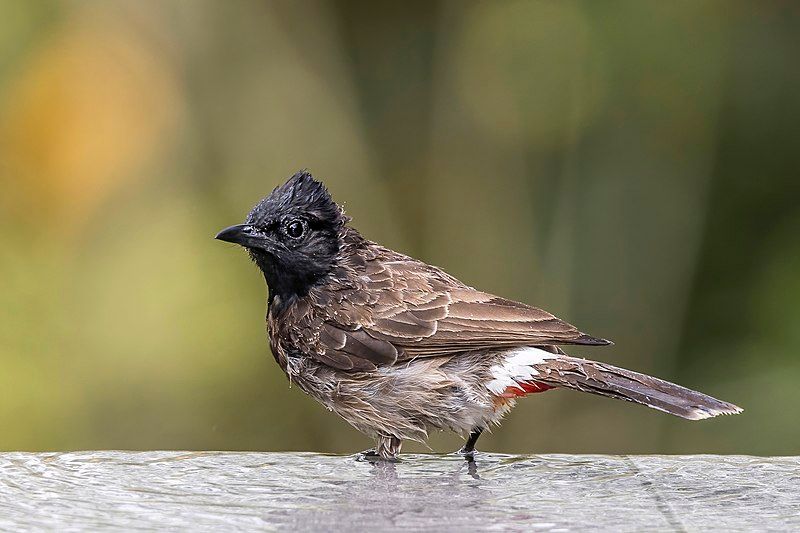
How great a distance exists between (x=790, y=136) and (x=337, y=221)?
10.8ft

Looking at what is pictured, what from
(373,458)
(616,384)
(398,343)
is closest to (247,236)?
(398,343)

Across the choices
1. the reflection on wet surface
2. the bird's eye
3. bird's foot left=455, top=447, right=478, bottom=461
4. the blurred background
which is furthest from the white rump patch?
the blurred background

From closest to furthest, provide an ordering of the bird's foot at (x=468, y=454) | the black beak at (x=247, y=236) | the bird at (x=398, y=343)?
the bird's foot at (x=468, y=454)
the bird at (x=398, y=343)
the black beak at (x=247, y=236)

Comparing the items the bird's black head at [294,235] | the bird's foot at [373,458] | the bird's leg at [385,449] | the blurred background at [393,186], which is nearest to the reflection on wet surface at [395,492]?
the bird's foot at [373,458]

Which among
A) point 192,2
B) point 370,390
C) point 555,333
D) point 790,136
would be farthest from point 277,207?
point 790,136

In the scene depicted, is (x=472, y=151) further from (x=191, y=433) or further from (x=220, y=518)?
(x=220, y=518)

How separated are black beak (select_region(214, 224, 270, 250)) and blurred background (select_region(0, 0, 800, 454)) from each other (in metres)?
2.01

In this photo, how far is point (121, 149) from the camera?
7.46 m

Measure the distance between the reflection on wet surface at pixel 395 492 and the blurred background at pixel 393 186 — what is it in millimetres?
2702

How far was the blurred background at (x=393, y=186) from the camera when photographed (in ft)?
23.9

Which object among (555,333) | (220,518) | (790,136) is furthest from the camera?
(790,136)

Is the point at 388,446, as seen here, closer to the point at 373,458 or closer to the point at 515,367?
the point at 373,458

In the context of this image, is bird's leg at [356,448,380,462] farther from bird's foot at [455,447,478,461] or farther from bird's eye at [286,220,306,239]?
bird's eye at [286,220,306,239]

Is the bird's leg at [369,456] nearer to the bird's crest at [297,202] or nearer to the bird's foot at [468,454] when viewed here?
the bird's foot at [468,454]
